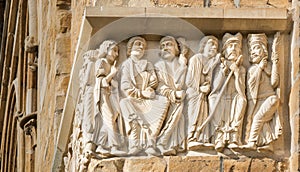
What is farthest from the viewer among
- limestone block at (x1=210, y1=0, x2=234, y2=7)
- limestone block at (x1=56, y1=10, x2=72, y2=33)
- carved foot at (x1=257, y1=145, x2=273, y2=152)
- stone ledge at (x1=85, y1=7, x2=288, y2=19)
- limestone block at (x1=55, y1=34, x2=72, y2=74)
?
limestone block at (x1=56, y1=10, x2=72, y2=33)

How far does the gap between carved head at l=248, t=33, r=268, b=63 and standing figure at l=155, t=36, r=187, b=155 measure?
1.02 ft

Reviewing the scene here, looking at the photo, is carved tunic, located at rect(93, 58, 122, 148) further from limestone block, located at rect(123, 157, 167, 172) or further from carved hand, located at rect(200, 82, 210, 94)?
carved hand, located at rect(200, 82, 210, 94)

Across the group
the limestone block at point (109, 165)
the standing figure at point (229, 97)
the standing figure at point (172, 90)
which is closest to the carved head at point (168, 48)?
the standing figure at point (172, 90)

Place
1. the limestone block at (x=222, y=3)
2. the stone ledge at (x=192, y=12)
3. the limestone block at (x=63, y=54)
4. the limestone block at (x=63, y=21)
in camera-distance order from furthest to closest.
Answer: the limestone block at (x=63, y=21)
the limestone block at (x=63, y=54)
the limestone block at (x=222, y=3)
the stone ledge at (x=192, y=12)

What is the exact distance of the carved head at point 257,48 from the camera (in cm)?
745

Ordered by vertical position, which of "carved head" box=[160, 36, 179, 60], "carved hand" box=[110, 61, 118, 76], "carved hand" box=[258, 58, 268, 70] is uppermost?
"carved head" box=[160, 36, 179, 60]

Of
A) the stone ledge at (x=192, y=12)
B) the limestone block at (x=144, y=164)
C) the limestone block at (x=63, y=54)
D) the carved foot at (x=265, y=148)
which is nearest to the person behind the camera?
the limestone block at (x=144, y=164)

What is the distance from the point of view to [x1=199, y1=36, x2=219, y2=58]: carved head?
7.45 metres

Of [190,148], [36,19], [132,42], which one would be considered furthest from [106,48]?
[36,19]

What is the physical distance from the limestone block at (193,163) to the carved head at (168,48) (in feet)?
1.63

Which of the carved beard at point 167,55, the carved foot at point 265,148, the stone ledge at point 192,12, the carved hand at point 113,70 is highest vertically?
the stone ledge at point 192,12

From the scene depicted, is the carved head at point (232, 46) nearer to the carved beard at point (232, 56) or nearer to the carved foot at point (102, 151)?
the carved beard at point (232, 56)

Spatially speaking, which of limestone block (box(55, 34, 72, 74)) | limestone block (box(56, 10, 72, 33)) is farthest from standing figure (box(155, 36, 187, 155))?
limestone block (box(56, 10, 72, 33))

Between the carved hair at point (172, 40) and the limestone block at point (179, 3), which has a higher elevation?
the limestone block at point (179, 3)
